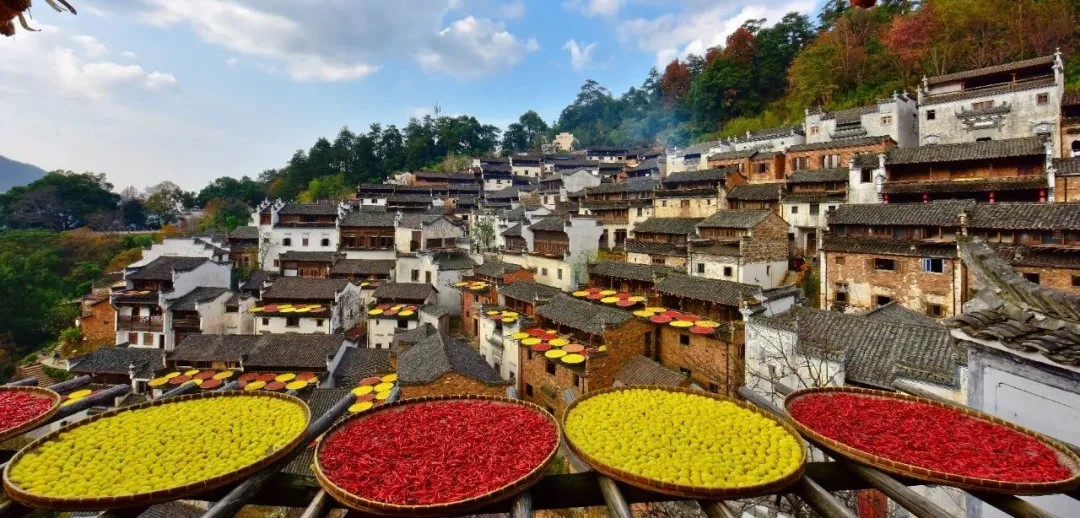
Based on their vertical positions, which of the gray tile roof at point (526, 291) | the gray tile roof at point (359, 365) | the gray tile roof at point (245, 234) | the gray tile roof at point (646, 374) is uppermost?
the gray tile roof at point (245, 234)

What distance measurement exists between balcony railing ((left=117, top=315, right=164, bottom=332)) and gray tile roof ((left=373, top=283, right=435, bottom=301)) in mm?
13091

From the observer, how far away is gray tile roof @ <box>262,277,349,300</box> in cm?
2973

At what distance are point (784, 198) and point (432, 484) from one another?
30914 millimetres

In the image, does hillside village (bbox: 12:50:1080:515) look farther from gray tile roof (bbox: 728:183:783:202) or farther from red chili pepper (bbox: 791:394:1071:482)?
red chili pepper (bbox: 791:394:1071:482)

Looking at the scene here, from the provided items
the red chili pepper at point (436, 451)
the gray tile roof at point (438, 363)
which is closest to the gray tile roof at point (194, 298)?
the gray tile roof at point (438, 363)

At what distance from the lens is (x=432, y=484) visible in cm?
296

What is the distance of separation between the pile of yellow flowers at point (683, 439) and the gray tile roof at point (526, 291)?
2026 cm

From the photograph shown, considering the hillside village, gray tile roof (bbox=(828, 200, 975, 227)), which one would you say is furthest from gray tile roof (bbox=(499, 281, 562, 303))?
gray tile roof (bbox=(828, 200, 975, 227))

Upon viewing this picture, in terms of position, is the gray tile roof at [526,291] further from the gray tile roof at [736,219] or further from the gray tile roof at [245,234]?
the gray tile roof at [245,234]

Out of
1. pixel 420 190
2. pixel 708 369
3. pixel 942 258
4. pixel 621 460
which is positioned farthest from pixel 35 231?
pixel 942 258

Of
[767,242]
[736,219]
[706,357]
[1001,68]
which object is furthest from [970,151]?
[706,357]

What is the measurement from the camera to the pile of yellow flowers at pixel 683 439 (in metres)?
3.07

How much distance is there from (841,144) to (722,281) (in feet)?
55.5

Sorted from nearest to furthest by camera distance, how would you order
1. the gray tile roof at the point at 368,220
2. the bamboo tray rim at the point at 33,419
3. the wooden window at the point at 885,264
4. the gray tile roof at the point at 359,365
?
the bamboo tray rim at the point at 33,419, the wooden window at the point at 885,264, the gray tile roof at the point at 359,365, the gray tile roof at the point at 368,220
